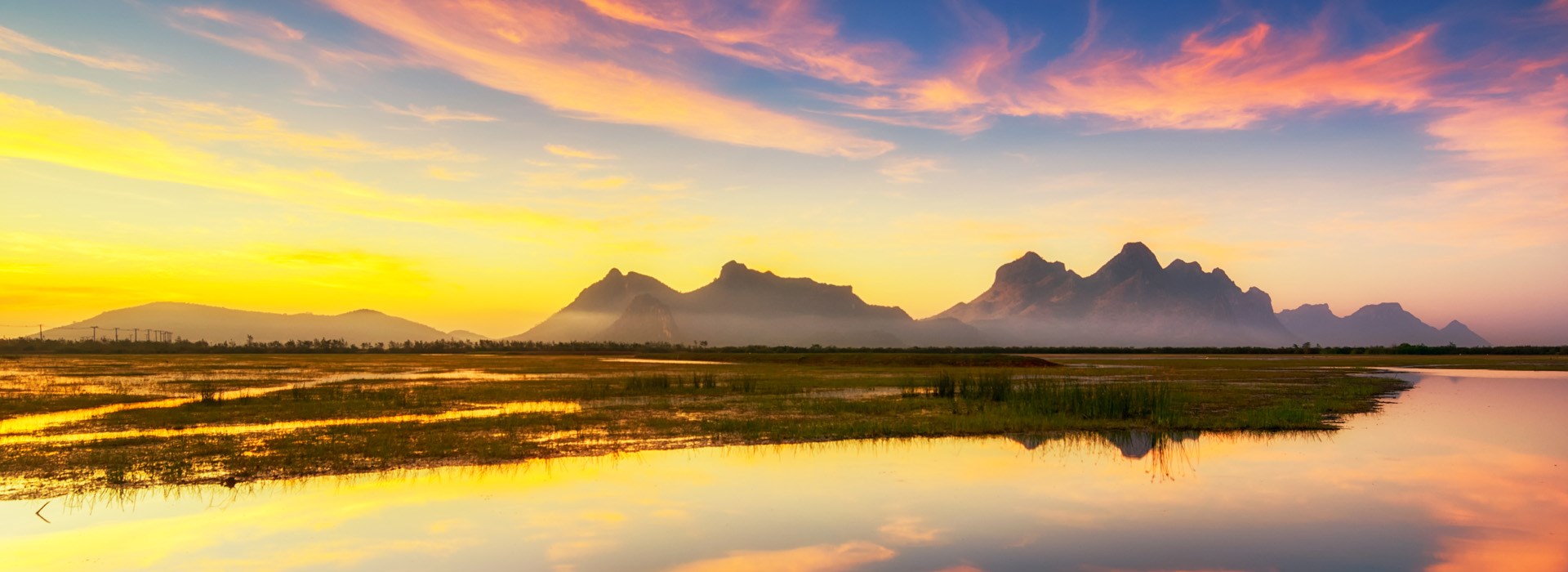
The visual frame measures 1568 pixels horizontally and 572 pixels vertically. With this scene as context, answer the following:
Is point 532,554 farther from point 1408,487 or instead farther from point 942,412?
point 942,412

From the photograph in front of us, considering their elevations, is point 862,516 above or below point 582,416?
below

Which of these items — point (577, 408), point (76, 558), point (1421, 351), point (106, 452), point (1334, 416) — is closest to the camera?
point (76, 558)

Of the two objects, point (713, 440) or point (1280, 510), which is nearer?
point (1280, 510)

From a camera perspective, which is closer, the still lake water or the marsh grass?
the still lake water

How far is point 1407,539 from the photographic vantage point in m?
13.1

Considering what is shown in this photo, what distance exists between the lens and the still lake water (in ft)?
39.2

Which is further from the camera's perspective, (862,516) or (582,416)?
(582,416)

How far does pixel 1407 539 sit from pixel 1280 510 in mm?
2100

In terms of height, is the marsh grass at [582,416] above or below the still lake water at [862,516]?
above

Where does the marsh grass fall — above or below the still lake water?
above

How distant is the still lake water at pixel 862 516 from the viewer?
12.0m

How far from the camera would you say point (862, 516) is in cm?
→ 1459

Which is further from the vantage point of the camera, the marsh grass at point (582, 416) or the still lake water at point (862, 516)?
the marsh grass at point (582, 416)

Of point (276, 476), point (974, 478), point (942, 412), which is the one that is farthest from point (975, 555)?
point (942, 412)
